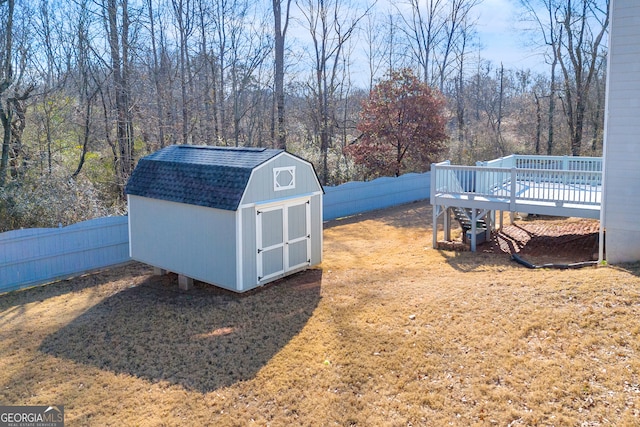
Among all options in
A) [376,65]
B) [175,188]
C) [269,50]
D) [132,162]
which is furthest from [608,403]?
[376,65]

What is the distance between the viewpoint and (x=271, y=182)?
8.95m

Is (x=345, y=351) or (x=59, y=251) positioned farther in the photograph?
(x=59, y=251)

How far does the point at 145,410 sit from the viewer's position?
5.32 meters

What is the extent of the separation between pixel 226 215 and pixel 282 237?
140cm

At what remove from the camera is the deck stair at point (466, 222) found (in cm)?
A: 1158

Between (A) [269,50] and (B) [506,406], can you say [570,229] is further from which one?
(A) [269,50]

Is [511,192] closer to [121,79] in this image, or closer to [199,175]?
[199,175]

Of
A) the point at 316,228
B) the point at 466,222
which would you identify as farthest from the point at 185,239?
the point at 466,222

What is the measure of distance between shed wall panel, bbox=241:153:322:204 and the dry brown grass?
178 centimetres

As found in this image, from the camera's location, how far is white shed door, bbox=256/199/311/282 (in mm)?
8898

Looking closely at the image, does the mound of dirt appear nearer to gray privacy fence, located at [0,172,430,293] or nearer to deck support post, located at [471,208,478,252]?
deck support post, located at [471,208,478,252]

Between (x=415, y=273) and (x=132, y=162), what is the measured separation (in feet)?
36.8

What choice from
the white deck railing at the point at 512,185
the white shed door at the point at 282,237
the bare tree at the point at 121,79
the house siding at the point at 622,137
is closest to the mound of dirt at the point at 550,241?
the white deck railing at the point at 512,185

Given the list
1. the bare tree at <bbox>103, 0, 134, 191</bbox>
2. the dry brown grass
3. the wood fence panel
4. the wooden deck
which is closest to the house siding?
the wooden deck
